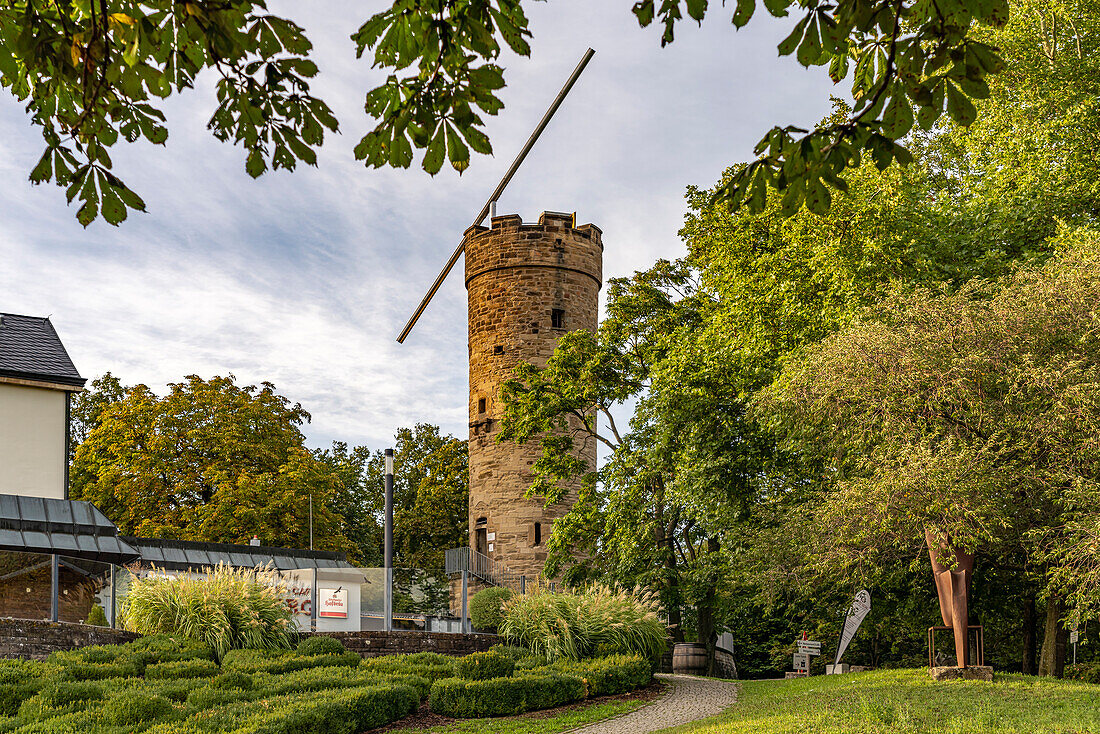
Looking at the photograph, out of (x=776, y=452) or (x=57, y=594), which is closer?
(x=57, y=594)

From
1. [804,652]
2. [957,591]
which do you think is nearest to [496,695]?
[957,591]

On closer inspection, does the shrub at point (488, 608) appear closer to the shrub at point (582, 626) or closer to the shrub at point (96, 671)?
the shrub at point (582, 626)

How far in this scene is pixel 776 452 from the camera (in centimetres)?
1934

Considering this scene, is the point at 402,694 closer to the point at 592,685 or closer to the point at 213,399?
the point at 592,685

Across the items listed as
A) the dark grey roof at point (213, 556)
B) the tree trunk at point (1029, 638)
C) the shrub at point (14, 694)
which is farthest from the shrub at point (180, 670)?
the tree trunk at point (1029, 638)

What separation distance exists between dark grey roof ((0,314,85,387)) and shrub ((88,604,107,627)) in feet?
25.5

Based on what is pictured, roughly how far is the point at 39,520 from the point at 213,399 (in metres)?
14.2

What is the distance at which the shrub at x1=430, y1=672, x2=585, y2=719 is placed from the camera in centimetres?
1166

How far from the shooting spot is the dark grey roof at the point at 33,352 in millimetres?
20172

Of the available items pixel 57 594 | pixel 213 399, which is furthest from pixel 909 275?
pixel 213 399

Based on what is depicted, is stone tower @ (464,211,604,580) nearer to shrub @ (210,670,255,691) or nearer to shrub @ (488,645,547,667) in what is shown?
shrub @ (488,645,547,667)

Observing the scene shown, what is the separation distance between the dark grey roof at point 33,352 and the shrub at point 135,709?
12658 millimetres

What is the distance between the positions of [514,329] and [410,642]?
578 inches

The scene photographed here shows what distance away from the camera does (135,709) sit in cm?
916
